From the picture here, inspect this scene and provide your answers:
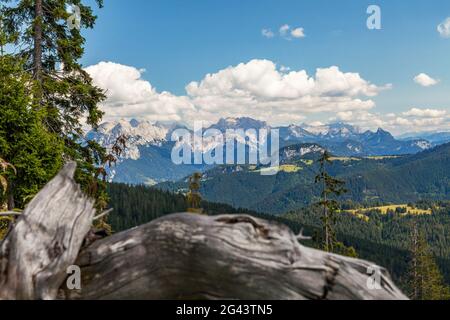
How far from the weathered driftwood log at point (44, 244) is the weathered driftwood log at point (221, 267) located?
372 millimetres

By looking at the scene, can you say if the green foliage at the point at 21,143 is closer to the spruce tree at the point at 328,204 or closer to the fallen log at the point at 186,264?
the fallen log at the point at 186,264

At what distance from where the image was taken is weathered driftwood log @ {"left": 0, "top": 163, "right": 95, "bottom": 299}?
5.51 m

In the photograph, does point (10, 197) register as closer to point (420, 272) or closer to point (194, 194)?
point (194, 194)

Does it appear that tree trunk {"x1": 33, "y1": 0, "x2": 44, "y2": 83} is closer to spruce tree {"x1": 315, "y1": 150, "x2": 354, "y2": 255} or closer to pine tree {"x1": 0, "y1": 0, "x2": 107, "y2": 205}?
pine tree {"x1": 0, "y1": 0, "x2": 107, "y2": 205}

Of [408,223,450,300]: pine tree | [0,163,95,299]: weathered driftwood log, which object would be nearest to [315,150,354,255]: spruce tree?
[408,223,450,300]: pine tree

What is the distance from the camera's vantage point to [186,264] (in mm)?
5312

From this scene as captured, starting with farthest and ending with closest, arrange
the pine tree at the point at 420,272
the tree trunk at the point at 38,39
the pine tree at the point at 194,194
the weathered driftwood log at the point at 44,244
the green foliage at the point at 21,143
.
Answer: the pine tree at the point at 420,272 → the tree trunk at the point at 38,39 → the green foliage at the point at 21,143 → the pine tree at the point at 194,194 → the weathered driftwood log at the point at 44,244

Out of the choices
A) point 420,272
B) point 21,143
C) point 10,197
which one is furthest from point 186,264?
point 420,272

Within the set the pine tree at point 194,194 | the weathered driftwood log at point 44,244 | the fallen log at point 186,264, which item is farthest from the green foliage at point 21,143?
the fallen log at point 186,264

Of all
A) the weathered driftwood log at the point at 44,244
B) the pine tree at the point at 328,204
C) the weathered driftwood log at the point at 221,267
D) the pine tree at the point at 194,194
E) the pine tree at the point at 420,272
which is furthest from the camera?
the pine tree at the point at 420,272

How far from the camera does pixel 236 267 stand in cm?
519

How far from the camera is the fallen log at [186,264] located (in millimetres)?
5207
